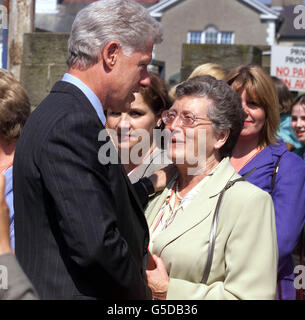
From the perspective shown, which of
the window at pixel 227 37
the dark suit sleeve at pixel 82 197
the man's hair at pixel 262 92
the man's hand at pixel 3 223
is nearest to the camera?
the man's hand at pixel 3 223

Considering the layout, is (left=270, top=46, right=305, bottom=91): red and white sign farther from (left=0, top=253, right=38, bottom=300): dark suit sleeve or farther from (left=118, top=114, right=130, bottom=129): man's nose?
(left=0, top=253, right=38, bottom=300): dark suit sleeve

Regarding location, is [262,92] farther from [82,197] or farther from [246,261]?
[82,197]

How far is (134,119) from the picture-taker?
3.68 m

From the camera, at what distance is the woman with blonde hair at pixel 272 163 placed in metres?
3.12

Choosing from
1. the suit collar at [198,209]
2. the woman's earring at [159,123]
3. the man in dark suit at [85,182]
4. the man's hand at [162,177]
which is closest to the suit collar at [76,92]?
the man in dark suit at [85,182]

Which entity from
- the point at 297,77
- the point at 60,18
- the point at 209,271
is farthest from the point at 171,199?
the point at 60,18

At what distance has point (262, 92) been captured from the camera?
3.50m

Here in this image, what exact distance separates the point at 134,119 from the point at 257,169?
91 cm

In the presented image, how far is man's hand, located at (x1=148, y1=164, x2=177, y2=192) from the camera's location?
9.54 feet

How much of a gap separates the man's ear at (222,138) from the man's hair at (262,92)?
796mm

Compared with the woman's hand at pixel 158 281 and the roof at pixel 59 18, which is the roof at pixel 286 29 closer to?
the roof at pixel 59 18

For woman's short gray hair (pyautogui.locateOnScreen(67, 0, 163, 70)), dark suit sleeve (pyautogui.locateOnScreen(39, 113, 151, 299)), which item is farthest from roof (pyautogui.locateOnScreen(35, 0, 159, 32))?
dark suit sleeve (pyautogui.locateOnScreen(39, 113, 151, 299))

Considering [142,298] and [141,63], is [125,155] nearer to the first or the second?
[141,63]
